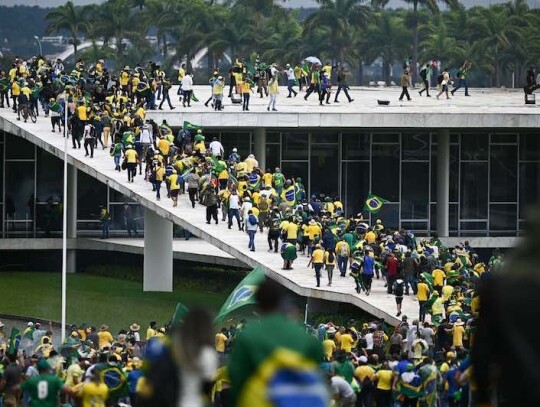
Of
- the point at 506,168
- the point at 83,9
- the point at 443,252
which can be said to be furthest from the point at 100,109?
the point at 83,9

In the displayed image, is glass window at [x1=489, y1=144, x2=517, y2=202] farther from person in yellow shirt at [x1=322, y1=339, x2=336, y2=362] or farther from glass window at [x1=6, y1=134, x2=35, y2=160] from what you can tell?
person in yellow shirt at [x1=322, y1=339, x2=336, y2=362]

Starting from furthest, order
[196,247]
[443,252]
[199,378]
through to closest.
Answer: [196,247] < [443,252] < [199,378]

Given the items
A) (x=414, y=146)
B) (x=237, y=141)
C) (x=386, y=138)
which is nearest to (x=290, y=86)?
(x=237, y=141)

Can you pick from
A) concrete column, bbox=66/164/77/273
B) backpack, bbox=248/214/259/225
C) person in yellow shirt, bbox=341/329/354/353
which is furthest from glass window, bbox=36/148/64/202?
person in yellow shirt, bbox=341/329/354/353

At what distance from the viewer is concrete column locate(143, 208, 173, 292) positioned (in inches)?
1642

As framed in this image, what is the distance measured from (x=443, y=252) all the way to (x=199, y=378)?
2780cm

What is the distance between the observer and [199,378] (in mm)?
7441

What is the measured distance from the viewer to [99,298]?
4025cm

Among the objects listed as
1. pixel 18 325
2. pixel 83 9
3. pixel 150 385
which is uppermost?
pixel 83 9

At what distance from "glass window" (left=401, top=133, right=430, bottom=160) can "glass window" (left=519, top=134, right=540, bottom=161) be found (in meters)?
2.74

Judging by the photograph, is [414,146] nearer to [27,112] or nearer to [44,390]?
[27,112]

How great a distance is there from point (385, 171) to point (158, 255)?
1136cm

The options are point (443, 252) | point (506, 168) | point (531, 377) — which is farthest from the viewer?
point (506, 168)

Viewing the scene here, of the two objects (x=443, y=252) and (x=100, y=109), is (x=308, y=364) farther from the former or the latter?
(x=100, y=109)
